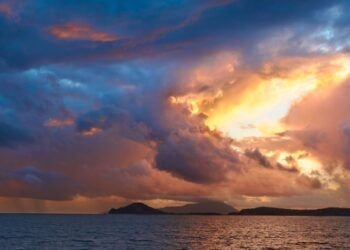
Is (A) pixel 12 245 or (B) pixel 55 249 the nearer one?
(B) pixel 55 249

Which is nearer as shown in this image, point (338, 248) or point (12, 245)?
point (338, 248)

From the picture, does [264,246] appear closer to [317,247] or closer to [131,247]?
[317,247]

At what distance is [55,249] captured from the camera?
10406cm

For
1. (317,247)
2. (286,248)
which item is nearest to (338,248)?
(317,247)

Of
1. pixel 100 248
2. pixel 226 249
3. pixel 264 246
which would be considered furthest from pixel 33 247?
pixel 264 246

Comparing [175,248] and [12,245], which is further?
[12,245]

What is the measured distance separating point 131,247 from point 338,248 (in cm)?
4632

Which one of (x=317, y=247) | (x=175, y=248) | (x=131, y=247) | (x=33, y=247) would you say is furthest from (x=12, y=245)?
(x=317, y=247)

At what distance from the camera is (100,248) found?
104688 mm

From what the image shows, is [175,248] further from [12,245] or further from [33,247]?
[12,245]

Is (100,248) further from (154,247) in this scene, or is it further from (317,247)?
(317,247)

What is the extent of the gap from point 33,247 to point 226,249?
4333cm

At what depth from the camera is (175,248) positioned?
339ft

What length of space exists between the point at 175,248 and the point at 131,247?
1014cm
